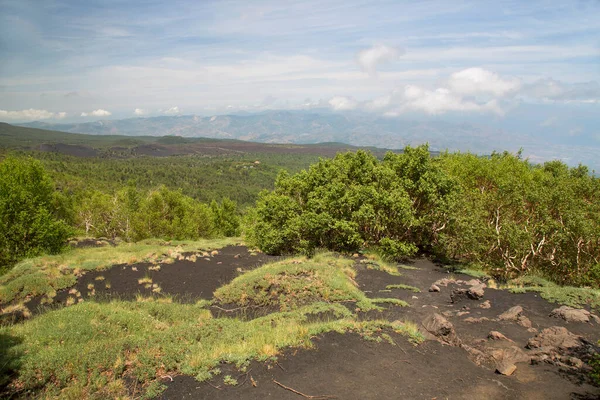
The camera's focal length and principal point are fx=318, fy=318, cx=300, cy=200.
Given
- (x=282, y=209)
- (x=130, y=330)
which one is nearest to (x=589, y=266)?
(x=282, y=209)

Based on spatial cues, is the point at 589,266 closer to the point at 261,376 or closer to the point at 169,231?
the point at 261,376

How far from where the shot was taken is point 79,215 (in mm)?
51906

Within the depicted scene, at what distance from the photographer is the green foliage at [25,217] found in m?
24.2

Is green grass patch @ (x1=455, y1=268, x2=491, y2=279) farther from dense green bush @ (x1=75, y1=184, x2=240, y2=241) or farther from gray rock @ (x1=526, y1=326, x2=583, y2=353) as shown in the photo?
dense green bush @ (x1=75, y1=184, x2=240, y2=241)

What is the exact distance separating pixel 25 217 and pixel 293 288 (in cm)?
2311

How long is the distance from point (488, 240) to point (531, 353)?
12.6m

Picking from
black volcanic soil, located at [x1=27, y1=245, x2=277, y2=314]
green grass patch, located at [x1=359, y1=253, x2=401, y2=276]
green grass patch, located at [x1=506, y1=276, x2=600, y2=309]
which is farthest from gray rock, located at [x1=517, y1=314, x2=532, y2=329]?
black volcanic soil, located at [x1=27, y1=245, x2=277, y2=314]

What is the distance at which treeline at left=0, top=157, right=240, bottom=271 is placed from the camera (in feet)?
80.6

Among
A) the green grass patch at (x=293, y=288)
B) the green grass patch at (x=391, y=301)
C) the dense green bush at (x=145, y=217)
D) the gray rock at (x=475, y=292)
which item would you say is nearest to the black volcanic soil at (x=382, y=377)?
the green grass patch at (x=391, y=301)

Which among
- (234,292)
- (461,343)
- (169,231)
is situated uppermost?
(461,343)

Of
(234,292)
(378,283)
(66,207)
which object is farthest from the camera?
(66,207)

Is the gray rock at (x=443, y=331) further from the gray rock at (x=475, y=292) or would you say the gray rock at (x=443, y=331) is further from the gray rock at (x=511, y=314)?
the gray rock at (x=475, y=292)

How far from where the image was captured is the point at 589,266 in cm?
1833

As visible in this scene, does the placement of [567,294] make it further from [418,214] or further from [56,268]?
[56,268]
